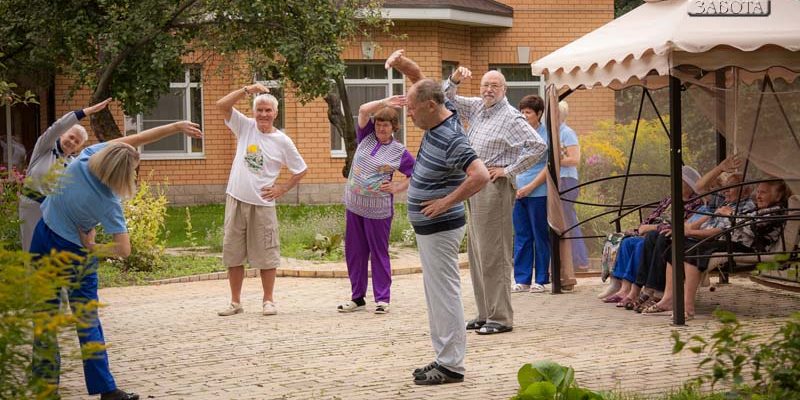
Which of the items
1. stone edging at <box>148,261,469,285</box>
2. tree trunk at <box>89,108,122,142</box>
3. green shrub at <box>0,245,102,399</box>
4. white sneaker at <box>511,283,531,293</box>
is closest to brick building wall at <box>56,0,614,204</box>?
tree trunk at <box>89,108,122,142</box>

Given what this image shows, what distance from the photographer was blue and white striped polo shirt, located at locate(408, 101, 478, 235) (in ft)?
24.3

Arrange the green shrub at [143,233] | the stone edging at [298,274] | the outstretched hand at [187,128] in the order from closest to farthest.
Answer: the outstretched hand at [187,128] < the stone edging at [298,274] < the green shrub at [143,233]

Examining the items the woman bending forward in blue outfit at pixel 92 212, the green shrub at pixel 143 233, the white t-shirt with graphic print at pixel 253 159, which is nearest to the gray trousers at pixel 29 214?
the woman bending forward in blue outfit at pixel 92 212

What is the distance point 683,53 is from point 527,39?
17.7m

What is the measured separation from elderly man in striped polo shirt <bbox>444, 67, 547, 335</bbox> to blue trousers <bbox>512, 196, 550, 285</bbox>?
2629mm

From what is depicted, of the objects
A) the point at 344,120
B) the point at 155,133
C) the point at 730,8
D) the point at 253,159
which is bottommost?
the point at 253,159

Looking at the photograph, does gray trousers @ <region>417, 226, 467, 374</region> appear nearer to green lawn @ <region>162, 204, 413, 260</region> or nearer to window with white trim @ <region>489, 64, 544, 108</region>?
green lawn @ <region>162, 204, 413, 260</region>

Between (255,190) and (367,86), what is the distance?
15.8m

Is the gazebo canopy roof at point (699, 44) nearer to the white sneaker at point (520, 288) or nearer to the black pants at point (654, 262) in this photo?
the black pants at point (654, 262)

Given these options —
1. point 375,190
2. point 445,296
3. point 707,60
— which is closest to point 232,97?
point 375,190

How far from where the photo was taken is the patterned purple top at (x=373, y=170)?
1075 centimetres

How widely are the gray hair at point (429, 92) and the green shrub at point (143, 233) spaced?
25.7 ft

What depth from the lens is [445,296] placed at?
7.46m

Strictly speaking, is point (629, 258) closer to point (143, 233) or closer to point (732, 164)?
point (732, 164)
